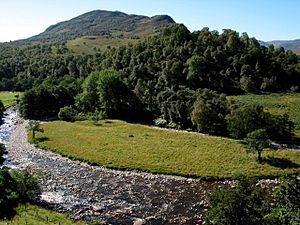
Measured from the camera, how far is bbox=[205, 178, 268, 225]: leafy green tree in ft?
116

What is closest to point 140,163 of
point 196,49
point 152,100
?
point 152,100

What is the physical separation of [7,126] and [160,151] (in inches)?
2293

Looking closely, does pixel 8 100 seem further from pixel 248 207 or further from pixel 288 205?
pixel 288 205

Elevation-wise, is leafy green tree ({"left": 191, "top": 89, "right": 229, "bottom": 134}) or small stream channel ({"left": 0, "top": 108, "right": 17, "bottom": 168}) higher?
leafy green tree ({"left": 191, "top": 89, "right": 229, "bottom": 134})

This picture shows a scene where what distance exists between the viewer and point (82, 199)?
57562mm

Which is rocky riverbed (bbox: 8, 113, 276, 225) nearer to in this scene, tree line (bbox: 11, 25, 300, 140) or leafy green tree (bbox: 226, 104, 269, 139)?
leafy green tree (bbox: 226, 104, 269, 139)

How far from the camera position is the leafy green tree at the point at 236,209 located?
3525 cm

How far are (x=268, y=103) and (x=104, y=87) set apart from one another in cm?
5208

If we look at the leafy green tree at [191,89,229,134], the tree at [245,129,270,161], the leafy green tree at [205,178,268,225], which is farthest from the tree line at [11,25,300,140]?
the leafy green tree at [205,178,268,225]

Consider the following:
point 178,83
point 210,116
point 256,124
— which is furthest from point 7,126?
point 256,124

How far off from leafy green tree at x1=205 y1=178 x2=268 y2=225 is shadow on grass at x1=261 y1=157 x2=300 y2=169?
112 feet

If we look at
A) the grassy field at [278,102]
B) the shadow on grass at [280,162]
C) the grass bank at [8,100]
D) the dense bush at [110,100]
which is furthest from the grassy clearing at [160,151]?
the grass bank at [8,100]

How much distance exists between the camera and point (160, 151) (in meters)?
79.4

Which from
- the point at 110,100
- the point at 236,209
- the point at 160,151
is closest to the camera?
the point at 236,209
